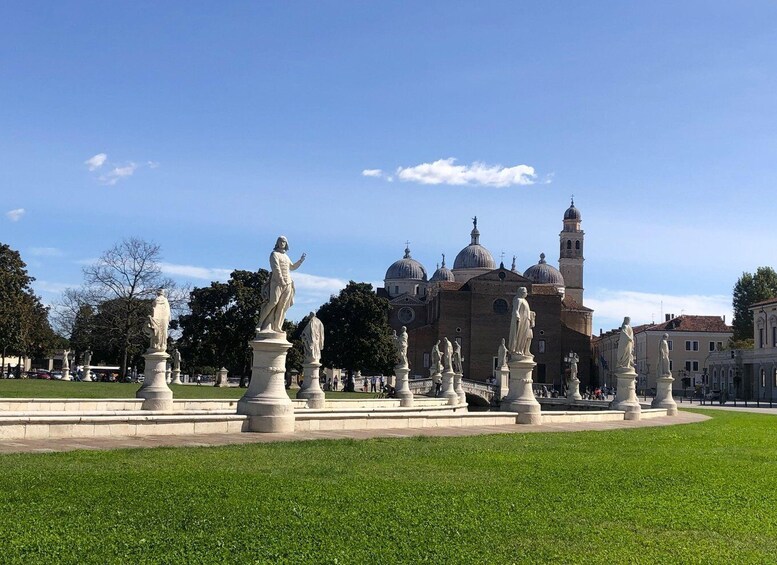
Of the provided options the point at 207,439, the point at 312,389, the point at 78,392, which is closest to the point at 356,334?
the point at 78,392

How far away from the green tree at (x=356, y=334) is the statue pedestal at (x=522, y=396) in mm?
51262

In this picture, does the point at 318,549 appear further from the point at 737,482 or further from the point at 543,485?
the point at 737,482

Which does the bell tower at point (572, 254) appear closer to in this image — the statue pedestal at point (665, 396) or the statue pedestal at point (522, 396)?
the statue pedestal at point (665, 396)

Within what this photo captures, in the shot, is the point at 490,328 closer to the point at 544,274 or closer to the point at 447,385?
the point at 544,274

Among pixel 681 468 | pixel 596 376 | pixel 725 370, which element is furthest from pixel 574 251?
pixel 681 468

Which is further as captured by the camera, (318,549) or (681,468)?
(681,468)

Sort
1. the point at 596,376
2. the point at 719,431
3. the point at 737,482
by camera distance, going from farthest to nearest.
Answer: the point at 596,376, the point at 719,431, the point at 737,482

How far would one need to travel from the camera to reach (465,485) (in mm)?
9336

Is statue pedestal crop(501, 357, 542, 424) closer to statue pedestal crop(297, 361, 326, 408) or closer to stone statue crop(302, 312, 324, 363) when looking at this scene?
statue pedestal crop(297, 361, 326, 408)

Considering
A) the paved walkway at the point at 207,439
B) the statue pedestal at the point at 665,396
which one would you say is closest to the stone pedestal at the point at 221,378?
the statue pedestal at the point at 665,396

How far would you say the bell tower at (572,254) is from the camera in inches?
5335

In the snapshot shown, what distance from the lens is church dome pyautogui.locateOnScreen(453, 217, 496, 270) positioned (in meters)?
131

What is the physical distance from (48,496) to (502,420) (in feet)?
48.9

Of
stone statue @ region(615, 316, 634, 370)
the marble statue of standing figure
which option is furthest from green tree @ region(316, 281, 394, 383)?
stone statue @ region(615, 316, 634, 370)
